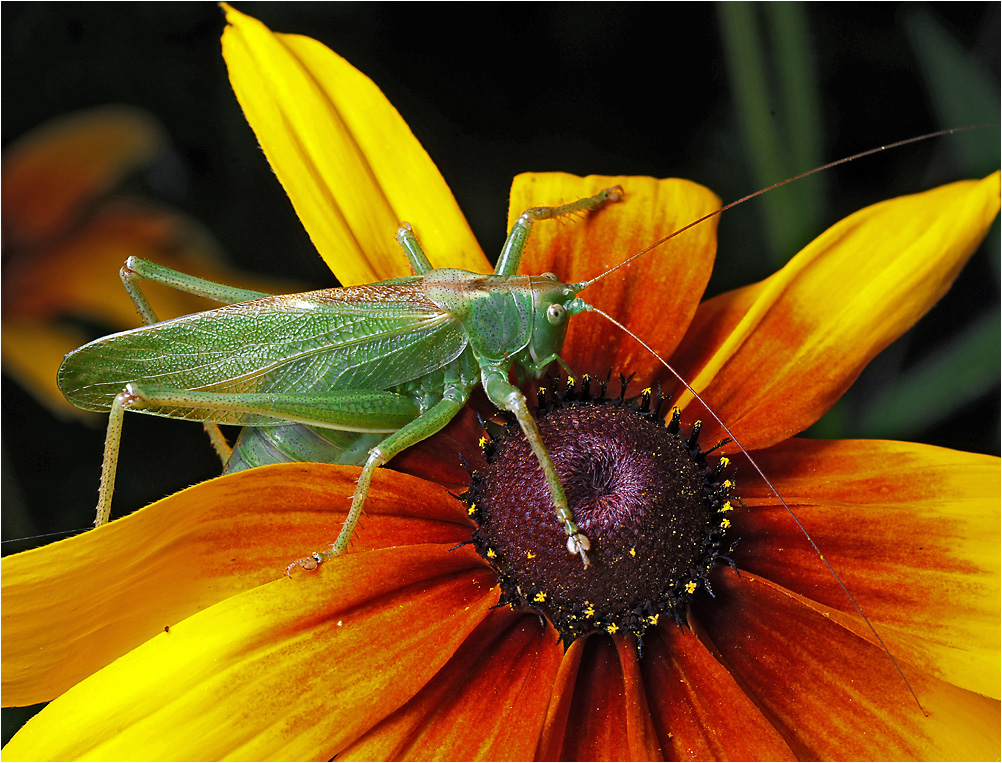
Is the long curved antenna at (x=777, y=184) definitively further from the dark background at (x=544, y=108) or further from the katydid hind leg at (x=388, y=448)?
the katydid hind leg at (x=388, y=448)

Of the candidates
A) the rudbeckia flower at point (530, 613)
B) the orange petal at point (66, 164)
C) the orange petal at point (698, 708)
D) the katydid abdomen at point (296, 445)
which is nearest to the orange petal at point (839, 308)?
the rudbeckia flower at point (530, 613)

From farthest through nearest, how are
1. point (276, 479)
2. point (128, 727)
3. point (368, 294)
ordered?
1. point (368, 294)
2. point (276, 479)
3. point (128, 727)

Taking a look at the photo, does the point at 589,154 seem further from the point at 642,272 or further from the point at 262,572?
the point at 262,572

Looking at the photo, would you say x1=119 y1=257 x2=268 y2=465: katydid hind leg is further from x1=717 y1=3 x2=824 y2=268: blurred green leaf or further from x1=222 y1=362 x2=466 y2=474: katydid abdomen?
x1=717 y1=3 x2=824 y2=268: blurred green leaf

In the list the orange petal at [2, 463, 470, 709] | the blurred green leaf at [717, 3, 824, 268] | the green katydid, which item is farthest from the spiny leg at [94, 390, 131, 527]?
the blurred green leaf at [717, 3, 824, 268]

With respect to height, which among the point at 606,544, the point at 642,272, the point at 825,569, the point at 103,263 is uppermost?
the point at 103,263

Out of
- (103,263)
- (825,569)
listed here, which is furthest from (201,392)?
(825,569)

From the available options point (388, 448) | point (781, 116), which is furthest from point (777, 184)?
point (388, 448)
